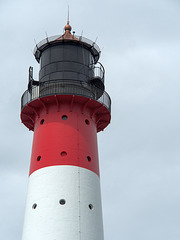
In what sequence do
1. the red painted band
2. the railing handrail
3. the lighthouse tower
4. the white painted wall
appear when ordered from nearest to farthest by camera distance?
the white painted wall, the lighthouse tower, the red painted band, the railing handrail

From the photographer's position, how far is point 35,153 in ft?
96.9

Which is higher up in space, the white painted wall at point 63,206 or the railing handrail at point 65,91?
Result: the railing handrail at point 65,91

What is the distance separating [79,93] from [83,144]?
11.7 ft

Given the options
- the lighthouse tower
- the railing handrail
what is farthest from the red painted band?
the railing handrail

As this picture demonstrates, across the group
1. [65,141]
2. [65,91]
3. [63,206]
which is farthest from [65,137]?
[63,206]

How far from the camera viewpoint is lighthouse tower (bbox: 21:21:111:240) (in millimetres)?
26594

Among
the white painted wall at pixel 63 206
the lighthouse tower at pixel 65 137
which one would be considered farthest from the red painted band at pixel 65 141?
the white painted wall at pixel 63 206

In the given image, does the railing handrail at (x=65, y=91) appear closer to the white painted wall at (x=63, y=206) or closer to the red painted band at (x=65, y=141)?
the red painted band at (x=65, y=141)

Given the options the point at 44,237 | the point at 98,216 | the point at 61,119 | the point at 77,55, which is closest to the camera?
the point at 44,237

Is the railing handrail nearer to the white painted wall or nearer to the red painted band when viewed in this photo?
the red painted band

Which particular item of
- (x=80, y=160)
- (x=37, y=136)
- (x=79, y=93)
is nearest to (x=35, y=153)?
(x=37, y=136)

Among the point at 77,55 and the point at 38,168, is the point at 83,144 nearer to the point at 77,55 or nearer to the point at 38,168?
the point at 38,168

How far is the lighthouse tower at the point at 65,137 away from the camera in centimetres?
2659

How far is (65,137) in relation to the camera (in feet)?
95.7
